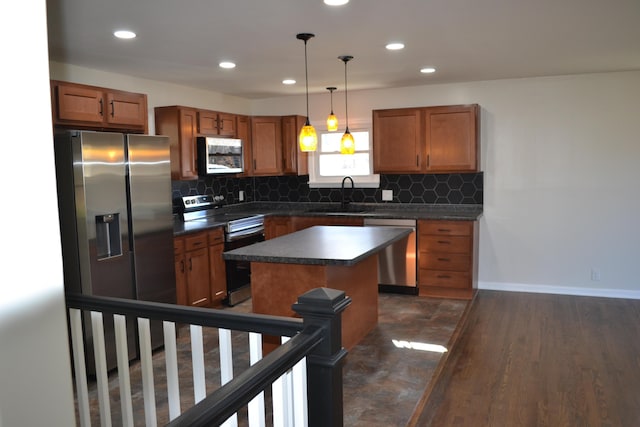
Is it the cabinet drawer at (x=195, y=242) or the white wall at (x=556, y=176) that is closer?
the cabinet drawer at (x=195, y=242)

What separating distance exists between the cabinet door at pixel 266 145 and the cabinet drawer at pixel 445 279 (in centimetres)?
218

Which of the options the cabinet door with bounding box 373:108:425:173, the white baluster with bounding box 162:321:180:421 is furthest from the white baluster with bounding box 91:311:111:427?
the cabinet door with bounding box 373:108:425:173

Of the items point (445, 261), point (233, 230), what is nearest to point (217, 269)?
point (233, 230)

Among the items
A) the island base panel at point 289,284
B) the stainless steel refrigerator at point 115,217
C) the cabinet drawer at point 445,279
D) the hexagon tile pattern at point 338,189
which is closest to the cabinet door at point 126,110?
the stainless steel refrigerator at point 115,217

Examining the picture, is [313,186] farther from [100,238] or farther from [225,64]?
[100,238]

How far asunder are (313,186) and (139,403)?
4.03m

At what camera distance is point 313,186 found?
6.93 m

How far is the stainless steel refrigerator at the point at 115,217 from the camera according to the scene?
11.7 ft

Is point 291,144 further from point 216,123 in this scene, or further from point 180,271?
point 180,271

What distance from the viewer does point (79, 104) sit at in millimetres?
4020

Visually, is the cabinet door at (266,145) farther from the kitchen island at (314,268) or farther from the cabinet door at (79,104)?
the cabinet door at (79,104)

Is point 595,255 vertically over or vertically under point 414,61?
under

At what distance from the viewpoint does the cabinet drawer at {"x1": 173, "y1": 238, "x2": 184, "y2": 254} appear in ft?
15.5

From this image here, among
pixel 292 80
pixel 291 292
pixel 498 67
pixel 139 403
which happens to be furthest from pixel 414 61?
pixel 139 403
